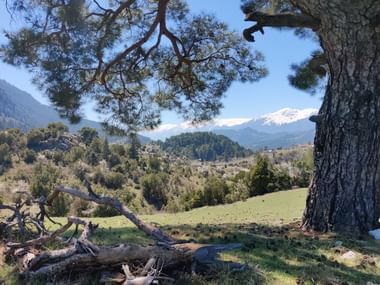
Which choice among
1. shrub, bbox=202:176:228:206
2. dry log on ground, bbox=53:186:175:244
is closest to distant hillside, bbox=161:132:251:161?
shrub, bbox=202:176:228:206

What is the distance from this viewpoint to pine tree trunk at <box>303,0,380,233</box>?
14.0 feet

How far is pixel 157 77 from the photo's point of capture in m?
7.94

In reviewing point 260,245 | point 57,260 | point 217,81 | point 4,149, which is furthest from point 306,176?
point 4,149

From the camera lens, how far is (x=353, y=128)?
432cm

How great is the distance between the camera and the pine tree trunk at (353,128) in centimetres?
425

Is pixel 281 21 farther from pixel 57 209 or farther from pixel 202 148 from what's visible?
pixel 202 148

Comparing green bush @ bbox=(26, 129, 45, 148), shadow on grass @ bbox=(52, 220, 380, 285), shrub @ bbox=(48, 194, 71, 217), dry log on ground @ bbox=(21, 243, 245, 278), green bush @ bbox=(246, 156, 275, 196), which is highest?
green bush @ bbox=(26, 129, 45, 148)

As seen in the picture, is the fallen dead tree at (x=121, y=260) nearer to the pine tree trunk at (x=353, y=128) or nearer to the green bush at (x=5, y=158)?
the pine tree trunk at (x=353, y=128)

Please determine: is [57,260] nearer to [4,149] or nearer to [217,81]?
[217,81]

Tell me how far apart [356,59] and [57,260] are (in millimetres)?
3996

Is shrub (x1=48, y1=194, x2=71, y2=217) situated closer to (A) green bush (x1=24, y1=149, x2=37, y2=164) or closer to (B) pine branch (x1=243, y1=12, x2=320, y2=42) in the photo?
(B) pine branch (x1=243, y1=12, x2=320, y2=42)

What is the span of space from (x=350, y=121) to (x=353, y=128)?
3.7 inches

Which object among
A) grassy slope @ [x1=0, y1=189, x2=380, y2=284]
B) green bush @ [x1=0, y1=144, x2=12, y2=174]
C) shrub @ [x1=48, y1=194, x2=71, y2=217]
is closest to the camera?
grassy slope @ [x1=0, y1=189, x2=380, y2=284]

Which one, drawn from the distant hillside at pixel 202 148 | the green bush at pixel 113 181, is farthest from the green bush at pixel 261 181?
the distant hillside at pixel 202 148
